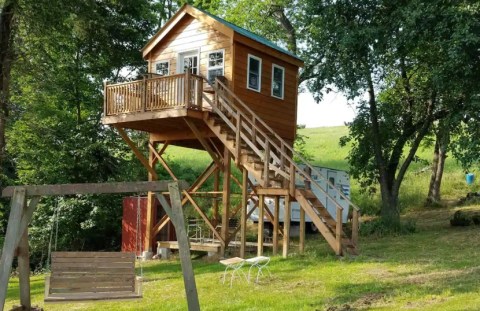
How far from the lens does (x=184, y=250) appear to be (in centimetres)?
741

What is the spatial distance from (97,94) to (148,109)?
11.0m

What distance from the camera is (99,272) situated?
8680 millimetres

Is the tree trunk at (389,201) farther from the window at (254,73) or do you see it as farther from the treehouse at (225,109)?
the window at (254,73)

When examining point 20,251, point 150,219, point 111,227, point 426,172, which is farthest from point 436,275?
point 426,172

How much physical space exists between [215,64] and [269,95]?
232cm

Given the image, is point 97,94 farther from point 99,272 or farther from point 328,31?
point 99,272

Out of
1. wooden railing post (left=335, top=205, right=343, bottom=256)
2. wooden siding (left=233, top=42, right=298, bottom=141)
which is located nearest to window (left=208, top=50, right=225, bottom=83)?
wooden siding (left=233, top=42, right=298, bottom=141)

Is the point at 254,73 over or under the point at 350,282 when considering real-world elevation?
over

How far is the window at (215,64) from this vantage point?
17938 mm

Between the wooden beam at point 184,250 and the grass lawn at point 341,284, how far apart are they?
83.4 inches

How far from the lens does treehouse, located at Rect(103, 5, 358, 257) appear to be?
51.4 ft

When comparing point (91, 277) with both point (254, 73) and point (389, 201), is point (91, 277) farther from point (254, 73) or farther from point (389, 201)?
point (389, 201)

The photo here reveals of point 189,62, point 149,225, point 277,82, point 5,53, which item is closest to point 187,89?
point 189,62

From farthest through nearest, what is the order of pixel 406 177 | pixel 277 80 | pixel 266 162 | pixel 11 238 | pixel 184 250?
pixel 406 177 < pixel 277 80 < pixel 266 162 < pixel 11 238 < pixel 184 250
